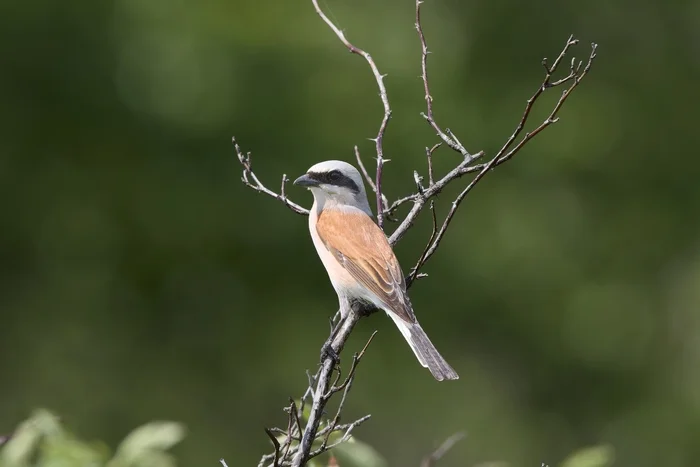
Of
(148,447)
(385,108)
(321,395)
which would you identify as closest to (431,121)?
(385,108)

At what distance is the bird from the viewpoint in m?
4.30

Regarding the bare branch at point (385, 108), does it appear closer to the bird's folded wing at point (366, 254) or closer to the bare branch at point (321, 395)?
the bird's folded wing at point (366, 254)

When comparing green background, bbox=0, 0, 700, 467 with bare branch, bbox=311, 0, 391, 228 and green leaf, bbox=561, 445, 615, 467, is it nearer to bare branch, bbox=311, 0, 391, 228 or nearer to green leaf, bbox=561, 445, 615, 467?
bare branch, bbox=311, 0, 391, 228

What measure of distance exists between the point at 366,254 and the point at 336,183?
0.35 meters

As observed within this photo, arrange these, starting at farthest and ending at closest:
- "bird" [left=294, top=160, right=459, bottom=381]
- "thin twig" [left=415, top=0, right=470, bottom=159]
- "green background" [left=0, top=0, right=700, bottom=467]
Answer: "green background" [left=0, top=0, right=700, bottom=467] → "bird" [left=294, top=160, right=459, bottom=381] → "thin twig" [left=415, top=0, right=470, bottom=159]

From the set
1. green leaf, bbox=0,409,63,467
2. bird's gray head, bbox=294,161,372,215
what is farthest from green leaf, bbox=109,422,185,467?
bird's gray head, bbox=294,161,372,215

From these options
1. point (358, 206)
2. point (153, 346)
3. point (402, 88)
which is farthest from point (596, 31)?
point (358, 206)

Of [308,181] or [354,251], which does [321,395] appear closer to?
[354,251]

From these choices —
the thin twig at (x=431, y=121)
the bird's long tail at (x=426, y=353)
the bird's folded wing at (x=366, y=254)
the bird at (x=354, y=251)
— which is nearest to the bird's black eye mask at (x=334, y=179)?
the bird at (x=354, y=251)

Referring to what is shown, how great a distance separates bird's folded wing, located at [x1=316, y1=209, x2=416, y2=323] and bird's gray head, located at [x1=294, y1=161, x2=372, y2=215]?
0.21ft

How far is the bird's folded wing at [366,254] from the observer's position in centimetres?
432

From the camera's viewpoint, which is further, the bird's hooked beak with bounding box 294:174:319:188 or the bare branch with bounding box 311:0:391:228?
the bird's hooked beak with bounding box 294:174:319:188

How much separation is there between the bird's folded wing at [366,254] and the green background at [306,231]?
369 inches

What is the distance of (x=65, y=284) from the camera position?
1580cm
